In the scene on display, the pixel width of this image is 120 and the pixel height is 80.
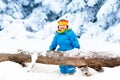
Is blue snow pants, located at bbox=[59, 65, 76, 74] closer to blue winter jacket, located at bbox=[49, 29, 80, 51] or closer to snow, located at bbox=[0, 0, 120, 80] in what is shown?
blue winter jacket, located at bbox=[49, 29, 80, 51]

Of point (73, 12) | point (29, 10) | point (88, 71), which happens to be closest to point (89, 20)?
point (73, 12)

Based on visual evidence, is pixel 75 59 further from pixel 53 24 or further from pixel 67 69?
pixel 53 24

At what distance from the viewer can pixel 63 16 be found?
1207 centimetres

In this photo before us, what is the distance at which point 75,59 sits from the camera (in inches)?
264

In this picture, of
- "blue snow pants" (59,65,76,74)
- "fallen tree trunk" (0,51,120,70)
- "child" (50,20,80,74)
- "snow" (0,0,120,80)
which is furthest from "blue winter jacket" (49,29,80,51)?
"snow" (0,0,120,80)

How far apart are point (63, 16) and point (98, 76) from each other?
6.18 metres

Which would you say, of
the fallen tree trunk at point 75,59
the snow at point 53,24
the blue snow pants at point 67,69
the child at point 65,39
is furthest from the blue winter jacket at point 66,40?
the snow at point 53,24

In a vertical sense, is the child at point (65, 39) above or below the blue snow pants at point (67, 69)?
above

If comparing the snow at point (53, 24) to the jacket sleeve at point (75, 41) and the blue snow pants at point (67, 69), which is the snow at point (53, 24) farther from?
the jacket sleeve at point (75, 41)

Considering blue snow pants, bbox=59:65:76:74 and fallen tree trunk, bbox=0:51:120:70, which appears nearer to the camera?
fallen tree trunk, bbox=0:51:120:70

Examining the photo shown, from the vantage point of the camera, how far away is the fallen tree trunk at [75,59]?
653cm

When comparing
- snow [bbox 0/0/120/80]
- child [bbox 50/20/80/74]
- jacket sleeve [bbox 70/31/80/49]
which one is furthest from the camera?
snow [bbox 0/0/120/80]

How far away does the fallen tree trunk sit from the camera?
653cm

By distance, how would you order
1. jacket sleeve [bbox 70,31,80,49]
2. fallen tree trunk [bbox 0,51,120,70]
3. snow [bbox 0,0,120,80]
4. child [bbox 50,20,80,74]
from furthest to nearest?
snow [bbox 0,0,120,80], child [bbox 50,20,80,74], jacket sleeve [bbox 70,31,80,49], fallen tree trunk [bbox 0,51,120,70]
